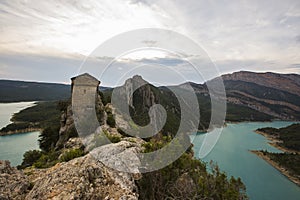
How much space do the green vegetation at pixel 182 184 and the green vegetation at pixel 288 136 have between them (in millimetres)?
73159

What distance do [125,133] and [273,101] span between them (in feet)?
647

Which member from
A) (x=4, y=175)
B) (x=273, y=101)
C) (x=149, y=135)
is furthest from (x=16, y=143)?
(x=273, y=101)

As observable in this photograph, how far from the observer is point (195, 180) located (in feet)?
22.2

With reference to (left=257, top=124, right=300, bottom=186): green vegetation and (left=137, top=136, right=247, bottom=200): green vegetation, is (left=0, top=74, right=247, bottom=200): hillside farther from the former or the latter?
(left=257, top=124, right=300, bottom=186): green vegetation

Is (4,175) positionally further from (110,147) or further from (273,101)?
(273,101)

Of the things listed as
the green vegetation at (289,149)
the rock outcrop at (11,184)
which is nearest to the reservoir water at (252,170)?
the green vegetation at (289,149)

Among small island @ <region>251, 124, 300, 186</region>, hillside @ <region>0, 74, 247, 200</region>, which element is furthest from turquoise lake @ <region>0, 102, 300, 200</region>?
hillside @ <region>0, 74, 247, 200</region>

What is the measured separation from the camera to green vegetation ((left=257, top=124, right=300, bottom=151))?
67812 millimetres

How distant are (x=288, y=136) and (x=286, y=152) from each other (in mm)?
18461

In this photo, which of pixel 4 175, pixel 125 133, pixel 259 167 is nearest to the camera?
pixel 4 175

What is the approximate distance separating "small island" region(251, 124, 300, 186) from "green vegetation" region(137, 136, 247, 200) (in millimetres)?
44375

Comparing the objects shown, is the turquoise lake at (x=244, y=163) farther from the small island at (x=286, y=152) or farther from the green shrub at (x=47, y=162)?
Answer: the green shrub at (x=47, y=162)

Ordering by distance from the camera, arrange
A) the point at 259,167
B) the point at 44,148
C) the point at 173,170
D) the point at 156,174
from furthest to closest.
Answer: the point at 259,167 < the point at 44,148 < the point at 173,170 < the point at 156,174

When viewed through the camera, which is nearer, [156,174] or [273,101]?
[156,174]
